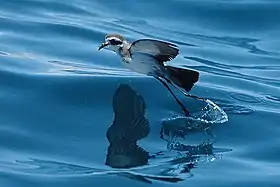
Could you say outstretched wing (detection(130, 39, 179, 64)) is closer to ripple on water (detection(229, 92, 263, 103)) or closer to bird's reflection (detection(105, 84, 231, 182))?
bird's reflection (detection(105, 84, 231, 182))

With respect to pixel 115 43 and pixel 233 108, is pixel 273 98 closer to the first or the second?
pixel 233 108

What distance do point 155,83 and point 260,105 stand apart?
0.75 m

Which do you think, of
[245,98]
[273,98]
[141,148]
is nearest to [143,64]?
[141,148]

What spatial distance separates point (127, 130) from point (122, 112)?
271mm

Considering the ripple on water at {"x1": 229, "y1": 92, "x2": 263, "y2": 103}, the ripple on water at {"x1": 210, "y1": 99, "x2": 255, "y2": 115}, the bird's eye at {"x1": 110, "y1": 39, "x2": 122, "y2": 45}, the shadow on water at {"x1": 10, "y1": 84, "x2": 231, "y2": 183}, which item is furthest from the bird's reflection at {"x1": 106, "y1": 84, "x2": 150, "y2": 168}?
the ripple on water at {"x1": 229, "y1": 92, "x2": 263, "y2": 103}

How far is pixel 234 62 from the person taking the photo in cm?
830

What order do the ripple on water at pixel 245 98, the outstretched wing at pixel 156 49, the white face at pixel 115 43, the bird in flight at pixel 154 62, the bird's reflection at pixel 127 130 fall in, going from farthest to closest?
the ripple on water at pixel 245 98
the white face at pixel 115 43
the bird in flight at pixel 154 62
the outstretched wing at pixel 156 49
the bird's reflection at pixel 127 130

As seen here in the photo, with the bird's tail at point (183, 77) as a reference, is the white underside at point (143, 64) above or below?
above

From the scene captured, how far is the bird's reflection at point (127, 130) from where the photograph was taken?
18.3ft

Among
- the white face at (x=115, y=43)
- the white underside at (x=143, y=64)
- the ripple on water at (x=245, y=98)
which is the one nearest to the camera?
the white underside at (x=143, y=64)

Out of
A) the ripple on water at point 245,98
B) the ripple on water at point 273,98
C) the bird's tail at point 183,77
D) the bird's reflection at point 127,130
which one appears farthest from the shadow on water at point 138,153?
the ripple on water at point 273,98

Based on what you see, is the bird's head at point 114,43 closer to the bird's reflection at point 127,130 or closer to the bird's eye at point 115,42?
the bird's eye at point 115,42

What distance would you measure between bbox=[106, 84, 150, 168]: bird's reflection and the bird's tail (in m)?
0.31

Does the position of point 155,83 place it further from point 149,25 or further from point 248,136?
point 149,25
